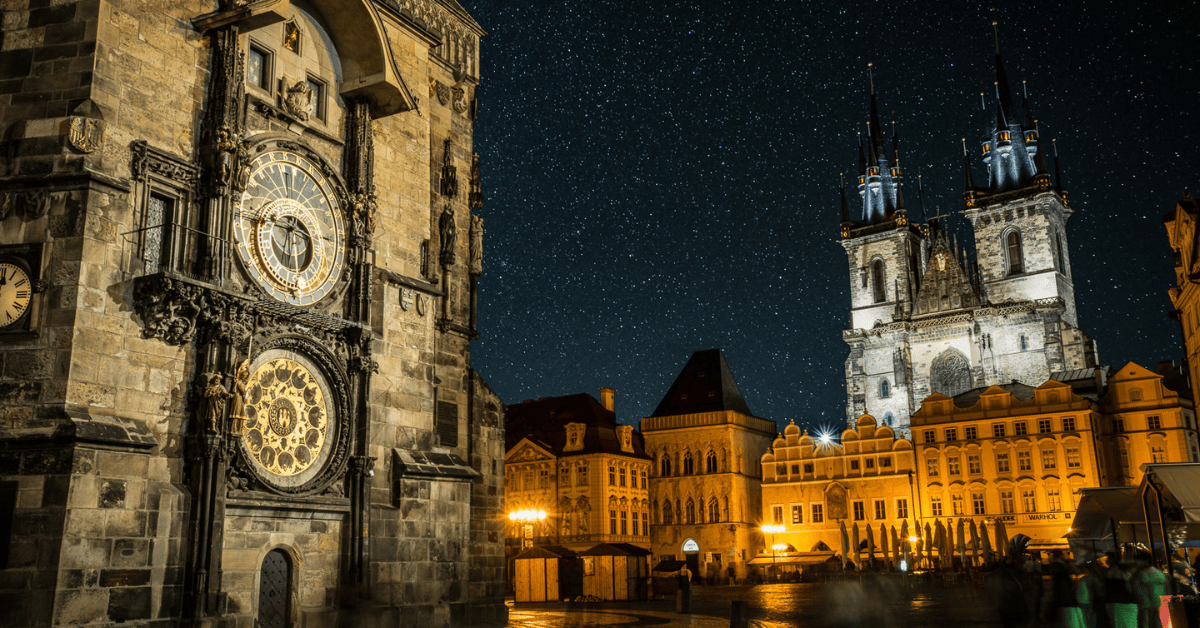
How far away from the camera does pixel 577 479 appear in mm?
61062

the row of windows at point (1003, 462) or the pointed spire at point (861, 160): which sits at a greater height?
the pointed spire at point (861, 160)

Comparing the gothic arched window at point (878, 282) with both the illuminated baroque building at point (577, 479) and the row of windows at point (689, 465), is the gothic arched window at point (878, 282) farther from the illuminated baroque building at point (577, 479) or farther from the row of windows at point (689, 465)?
the illuminated baroque building at point (577, 479)

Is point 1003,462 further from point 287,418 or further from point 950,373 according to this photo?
point 287,418

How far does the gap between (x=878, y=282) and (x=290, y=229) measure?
7208 cm

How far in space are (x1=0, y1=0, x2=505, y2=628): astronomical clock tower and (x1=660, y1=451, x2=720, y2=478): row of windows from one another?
44766mm

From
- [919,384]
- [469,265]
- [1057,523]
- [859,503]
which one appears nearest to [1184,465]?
[469,265]

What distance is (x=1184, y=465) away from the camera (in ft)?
57.7

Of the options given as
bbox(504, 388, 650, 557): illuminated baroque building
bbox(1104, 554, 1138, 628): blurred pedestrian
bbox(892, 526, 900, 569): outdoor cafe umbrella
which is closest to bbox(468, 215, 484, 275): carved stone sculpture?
bbox(1104, 554, 1138, 628): blurred pedestrian

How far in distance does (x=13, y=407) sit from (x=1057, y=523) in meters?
54.6

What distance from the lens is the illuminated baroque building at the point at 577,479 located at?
197 ft

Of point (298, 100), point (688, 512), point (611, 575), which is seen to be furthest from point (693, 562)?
point (298, 100)

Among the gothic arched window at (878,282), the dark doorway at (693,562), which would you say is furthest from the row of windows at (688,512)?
the gothic arched window at (878,282)

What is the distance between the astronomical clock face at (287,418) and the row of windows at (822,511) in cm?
4906

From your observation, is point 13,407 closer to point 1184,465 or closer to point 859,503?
point 1184,465
